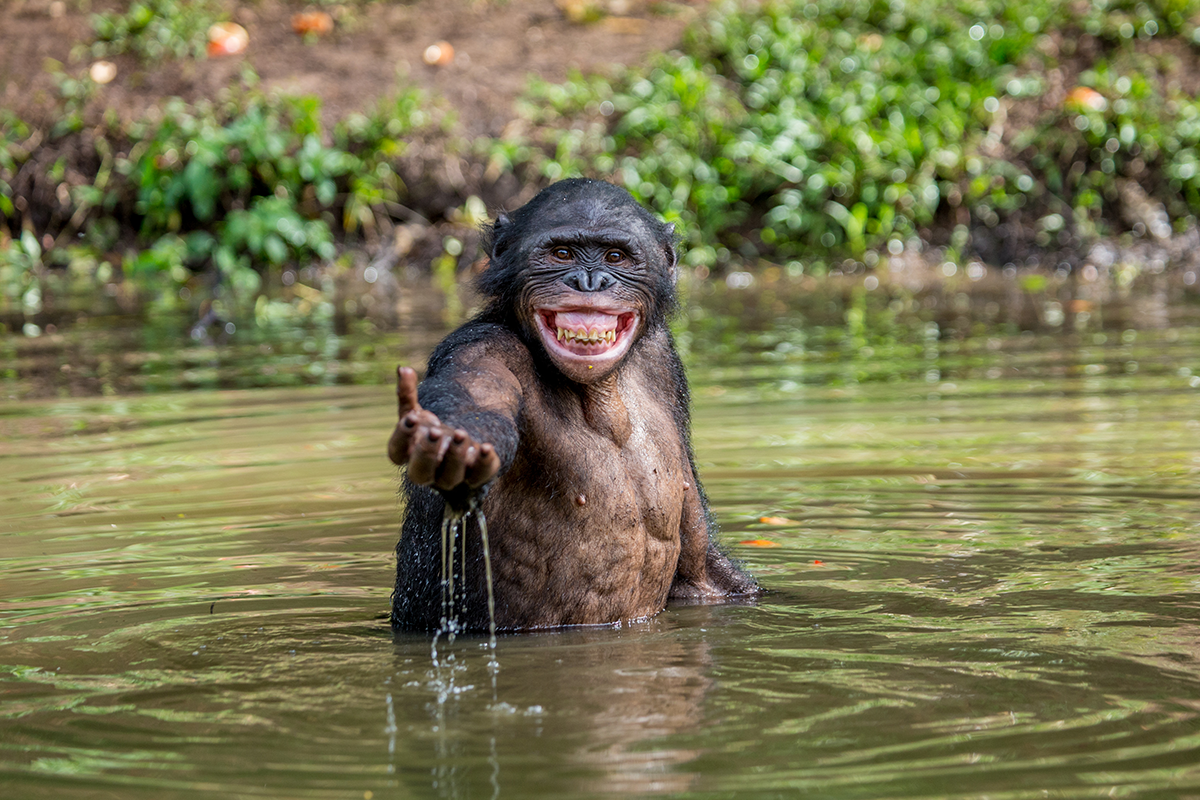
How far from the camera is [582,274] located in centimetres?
472

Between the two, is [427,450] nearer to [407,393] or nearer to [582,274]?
[407,393]

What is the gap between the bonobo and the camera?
473cm

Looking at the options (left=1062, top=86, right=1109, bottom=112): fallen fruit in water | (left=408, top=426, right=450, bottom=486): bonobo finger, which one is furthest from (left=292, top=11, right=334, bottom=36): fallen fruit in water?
(left=408, top=426, right=450, bottom=486): bonobo finger

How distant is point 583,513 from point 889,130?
13461 mm

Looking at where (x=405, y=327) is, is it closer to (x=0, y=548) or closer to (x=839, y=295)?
(x=839, y=295)

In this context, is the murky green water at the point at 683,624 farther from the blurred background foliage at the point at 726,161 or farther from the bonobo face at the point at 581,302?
the blurred background foliage at the point at 726,161

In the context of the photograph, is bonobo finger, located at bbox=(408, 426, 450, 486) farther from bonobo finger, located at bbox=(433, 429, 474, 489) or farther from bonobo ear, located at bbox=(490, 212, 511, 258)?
bonobo ear, located at bbox=(490, 212, 511, 258)

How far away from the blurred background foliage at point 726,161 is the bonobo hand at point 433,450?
13272 millimetres

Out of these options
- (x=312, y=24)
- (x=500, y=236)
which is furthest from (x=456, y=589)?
(x=312, y=24)

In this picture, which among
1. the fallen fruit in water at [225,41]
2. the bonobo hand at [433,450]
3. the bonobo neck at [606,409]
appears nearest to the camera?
the bonobo hand at [433,450]

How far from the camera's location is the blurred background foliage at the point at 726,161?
55.9 feet

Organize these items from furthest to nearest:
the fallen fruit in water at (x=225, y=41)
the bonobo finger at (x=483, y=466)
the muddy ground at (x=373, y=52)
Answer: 1. the fallen fruit in water at (x=225, y=41)
2. the muddy ground at (x=373, y=52)
3. the bonobo finger at (x=483, y=466)

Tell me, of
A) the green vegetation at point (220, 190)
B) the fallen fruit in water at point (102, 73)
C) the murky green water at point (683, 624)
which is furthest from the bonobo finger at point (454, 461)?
the fallen fruit in water at point (102, 73)

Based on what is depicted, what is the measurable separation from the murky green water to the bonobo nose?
119cm
